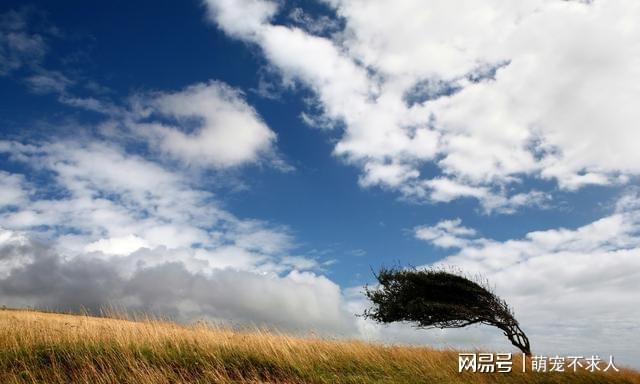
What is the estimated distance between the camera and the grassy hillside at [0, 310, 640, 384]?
14.3m

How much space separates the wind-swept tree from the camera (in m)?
24.5

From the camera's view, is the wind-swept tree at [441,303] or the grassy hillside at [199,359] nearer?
the grassy hillside at [199,359]

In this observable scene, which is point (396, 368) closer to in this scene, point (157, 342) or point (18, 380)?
point (157, 342)

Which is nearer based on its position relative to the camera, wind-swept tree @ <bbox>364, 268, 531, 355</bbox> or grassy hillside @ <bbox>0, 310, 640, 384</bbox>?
grassy hillside @ <bbox>0, 310, 640, 384</bbox>

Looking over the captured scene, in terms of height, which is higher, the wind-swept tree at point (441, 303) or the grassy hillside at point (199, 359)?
the wind-swept tree at point (441, 303)

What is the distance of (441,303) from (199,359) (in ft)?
44.4

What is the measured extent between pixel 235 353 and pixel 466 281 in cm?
1365

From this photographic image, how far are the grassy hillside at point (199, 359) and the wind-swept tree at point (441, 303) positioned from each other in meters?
4.54

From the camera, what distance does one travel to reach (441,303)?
2469cm

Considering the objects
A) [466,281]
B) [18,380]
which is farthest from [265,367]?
[466,281]

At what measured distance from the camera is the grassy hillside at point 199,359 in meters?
A: 14.3

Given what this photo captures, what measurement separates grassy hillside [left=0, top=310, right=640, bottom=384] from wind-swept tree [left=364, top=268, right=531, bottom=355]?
4536mm

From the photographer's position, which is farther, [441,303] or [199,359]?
[441,303]

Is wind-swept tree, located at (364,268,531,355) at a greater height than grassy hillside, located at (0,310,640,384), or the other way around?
wind-swept tree, located at (364,268,531,355)
